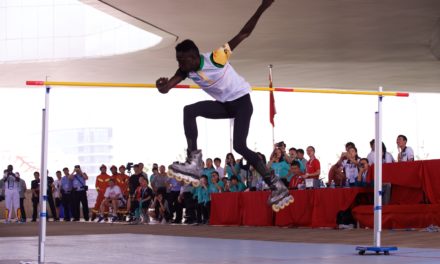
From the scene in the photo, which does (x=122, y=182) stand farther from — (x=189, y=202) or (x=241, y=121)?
(x=241, y=121)

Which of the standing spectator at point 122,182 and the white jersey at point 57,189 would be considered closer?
the standing spectator at point 122,182

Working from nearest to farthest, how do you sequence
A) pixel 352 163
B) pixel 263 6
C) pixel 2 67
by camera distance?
1. pixel 263 6
2. pixel 352 163
3. pixel 2 67

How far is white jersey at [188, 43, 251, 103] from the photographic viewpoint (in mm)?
6961

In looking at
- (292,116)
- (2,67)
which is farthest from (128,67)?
(292,116)

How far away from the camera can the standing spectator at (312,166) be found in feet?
47.6

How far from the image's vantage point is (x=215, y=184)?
59.1ft

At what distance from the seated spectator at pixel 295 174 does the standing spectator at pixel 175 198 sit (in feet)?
16.8

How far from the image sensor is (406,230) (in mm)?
12984

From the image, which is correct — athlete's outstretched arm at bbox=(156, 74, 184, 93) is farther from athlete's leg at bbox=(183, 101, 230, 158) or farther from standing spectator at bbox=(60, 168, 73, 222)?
standing spectator at bbox=(60, 168, 73, 222)

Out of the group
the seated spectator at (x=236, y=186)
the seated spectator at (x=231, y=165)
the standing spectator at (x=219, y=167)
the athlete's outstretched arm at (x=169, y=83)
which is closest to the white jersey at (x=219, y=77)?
the athlete's outstretched arm at (x=169, y=83)

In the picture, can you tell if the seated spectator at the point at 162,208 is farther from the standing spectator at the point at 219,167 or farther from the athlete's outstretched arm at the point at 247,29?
the athlete's outstretched arm at the point at 247,29

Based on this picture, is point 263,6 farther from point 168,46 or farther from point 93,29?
point 93,29

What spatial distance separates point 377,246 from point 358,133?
23.2 meters

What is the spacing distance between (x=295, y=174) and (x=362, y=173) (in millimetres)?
1522
